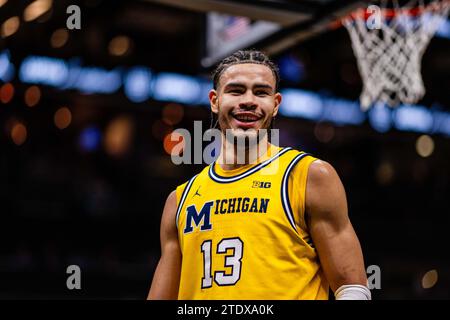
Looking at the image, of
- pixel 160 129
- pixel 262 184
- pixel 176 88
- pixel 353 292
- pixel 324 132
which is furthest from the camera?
pixel 324 132

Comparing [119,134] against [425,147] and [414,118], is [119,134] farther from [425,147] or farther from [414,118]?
[425,147]

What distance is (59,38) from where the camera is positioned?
44.5ft

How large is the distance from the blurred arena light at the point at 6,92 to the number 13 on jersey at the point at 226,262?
11.7 meters

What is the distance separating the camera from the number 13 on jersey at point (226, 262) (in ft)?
9.19

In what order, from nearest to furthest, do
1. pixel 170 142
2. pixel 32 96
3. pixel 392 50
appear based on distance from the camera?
pixel 392 50 → pixel 32 96 → pixel 170 142

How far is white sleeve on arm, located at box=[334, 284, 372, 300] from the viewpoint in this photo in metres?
2.68

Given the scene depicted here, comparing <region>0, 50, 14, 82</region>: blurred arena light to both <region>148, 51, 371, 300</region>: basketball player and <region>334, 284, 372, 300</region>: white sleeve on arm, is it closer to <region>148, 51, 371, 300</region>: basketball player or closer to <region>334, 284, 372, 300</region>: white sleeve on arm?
<region>148, 51, 371, 300</region>: basketball player

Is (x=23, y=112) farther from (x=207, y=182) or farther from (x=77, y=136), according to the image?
(x=207, y=182)

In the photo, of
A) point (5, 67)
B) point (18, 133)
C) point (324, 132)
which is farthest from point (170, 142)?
point (5, 67)

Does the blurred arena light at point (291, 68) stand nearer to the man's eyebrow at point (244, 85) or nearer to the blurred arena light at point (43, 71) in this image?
the blurred arena light at point (43, 71)

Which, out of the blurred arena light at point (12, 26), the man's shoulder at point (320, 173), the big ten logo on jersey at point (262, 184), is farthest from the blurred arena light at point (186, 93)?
the man's shoulder at point (320, 173)

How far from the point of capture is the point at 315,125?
16.2 metres

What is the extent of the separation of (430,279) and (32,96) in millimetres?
9292

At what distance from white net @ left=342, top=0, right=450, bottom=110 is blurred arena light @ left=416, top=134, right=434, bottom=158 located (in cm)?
1137
